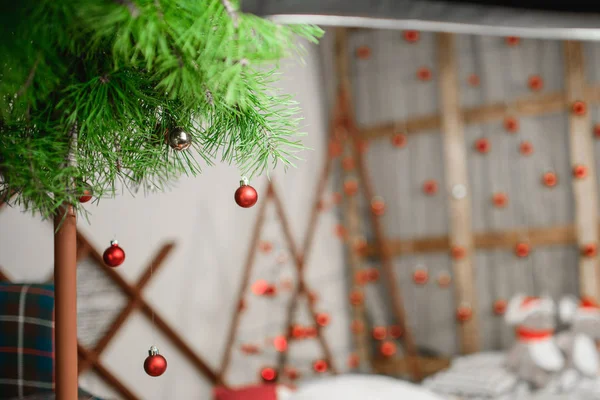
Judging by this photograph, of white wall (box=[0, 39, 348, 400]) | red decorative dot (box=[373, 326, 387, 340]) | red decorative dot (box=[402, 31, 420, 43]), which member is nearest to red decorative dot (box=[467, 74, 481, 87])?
red decorative dot (box=[402, 31, 420, 43])

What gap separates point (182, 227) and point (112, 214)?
2.55 ft

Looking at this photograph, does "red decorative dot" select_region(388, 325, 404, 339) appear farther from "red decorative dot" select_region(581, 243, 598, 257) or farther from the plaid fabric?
the plaid fabric

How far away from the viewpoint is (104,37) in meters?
0.69

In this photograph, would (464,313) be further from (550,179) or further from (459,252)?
(550,179)

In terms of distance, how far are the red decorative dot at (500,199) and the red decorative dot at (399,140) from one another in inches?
25.0

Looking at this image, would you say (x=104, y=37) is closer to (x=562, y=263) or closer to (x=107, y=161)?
(x=107, y=161)

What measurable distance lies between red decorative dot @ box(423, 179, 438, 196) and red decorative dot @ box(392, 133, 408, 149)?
10.7 inches

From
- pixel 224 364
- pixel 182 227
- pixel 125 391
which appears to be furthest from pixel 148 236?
pixel 224 364

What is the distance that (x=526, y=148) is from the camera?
9.93 feet

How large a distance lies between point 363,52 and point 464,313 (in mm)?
1722

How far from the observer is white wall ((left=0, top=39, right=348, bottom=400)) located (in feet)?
6.05

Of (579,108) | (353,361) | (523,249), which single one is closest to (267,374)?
(353,361)

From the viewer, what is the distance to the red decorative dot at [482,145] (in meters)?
3.16

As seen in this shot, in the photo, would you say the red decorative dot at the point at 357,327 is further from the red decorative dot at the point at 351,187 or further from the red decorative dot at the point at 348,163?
the red decorative dot at the point at 348,163
